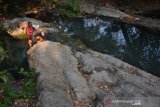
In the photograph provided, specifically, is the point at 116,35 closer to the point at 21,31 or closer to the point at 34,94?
the point at 21,31

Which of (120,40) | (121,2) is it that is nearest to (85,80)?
(120,40)

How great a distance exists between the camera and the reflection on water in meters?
12.9

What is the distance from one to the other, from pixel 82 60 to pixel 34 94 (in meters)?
2.72

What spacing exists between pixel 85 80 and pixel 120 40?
20.8ft

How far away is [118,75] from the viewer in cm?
977

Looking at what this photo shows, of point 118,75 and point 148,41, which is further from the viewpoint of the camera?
point 148,41

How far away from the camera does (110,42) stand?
1438cm

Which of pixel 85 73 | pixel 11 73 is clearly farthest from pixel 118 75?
pixel 11 73

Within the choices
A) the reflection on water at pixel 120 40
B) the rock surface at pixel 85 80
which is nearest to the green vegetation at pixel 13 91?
the rock surface at pixel 85 80

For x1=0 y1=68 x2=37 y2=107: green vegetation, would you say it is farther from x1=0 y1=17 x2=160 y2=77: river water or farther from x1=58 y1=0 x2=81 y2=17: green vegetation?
x1=58 y1=0 x2=81 y2=17: green vegetation

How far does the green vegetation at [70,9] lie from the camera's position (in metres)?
17.3

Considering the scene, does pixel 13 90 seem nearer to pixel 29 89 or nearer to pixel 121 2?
pixel 29 89

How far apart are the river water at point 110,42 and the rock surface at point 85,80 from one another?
1581mm

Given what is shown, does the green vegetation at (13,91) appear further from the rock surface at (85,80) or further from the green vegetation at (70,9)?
the green vegetation at (70,9)
